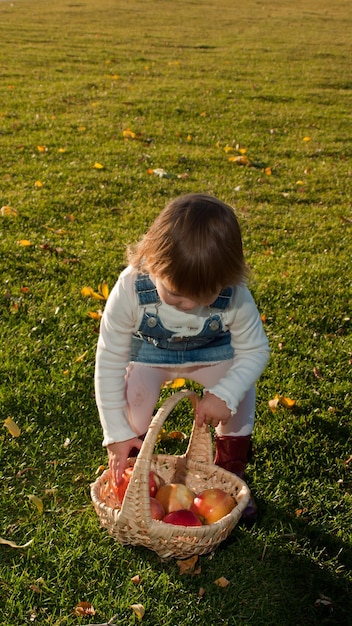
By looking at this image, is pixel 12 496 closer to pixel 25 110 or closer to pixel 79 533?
pixel 79 533

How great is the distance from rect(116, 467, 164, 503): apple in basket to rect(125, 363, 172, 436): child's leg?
27 centimetres

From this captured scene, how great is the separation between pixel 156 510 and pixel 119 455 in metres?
0.26

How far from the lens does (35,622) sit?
244cm

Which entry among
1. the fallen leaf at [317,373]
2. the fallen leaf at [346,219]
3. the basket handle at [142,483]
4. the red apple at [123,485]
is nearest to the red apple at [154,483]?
the red apple at [123,485]

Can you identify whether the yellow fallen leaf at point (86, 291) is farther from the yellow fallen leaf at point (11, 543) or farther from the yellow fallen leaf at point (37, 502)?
the yellow fallen leaf at point (11, 543)

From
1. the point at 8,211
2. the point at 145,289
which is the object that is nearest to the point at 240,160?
the point at 8,211

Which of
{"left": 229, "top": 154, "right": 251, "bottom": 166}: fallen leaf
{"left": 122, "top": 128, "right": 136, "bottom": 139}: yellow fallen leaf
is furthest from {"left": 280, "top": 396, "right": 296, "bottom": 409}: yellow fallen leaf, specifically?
{"left": 122, "top": 128, "right": 136, "bottom": 139}: yellow fallen leaf

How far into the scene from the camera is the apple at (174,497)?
280 centimetres

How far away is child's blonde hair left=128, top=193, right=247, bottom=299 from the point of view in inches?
93.1

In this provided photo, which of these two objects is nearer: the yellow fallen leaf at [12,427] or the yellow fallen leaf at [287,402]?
the yellow fallen leaf at [12,427]

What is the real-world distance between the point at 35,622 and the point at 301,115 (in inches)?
365

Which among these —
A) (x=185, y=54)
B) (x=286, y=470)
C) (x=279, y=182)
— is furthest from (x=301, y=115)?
(x=286, y=470)

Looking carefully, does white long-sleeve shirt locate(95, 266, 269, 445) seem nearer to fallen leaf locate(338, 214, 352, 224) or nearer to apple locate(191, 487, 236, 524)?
apple locate(191, 487, 236, 524)

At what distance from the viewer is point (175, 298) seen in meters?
2.48
